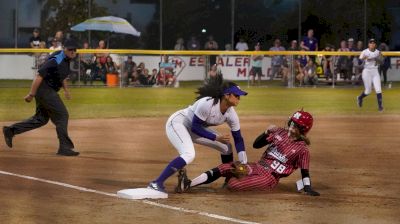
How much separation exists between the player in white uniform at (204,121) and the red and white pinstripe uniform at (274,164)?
0.24 meters

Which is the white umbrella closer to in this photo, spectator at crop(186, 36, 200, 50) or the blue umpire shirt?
spectator at crop(186, 36, 200, 50)

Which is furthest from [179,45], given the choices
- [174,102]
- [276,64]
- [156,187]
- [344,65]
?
[156,187]

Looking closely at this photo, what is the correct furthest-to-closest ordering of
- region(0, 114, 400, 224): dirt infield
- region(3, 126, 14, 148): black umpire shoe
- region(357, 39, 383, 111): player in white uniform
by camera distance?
region(357, 39, 383, 111): player in white uniform → region(3, 126, 14, 148): black umpire shoe → region(0, 114, 400, 224): dirt infield

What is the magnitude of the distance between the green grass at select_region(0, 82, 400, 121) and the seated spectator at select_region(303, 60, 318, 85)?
2.96 ft

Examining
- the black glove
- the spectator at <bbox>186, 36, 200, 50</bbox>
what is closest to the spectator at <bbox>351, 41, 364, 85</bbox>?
the spectator at <bbox>186, 36, 200, 50</bbox>

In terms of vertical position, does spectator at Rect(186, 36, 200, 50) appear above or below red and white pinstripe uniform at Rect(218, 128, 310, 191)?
above

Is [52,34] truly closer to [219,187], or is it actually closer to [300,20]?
[300,20]

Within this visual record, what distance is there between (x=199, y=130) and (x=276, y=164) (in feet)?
3.13

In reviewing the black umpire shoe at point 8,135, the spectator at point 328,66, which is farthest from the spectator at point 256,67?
the black umpire shoe at point 8,135

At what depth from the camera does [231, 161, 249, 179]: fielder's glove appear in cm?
1002

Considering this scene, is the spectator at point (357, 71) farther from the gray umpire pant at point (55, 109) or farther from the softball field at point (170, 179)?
the gray umpire pant at point (55, 109)

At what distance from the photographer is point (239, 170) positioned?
10.0 m

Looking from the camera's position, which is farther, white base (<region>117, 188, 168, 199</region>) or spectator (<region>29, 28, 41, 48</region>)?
spectator (<region>29, 28, 41, 48</region>)

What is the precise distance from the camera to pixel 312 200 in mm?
9727
